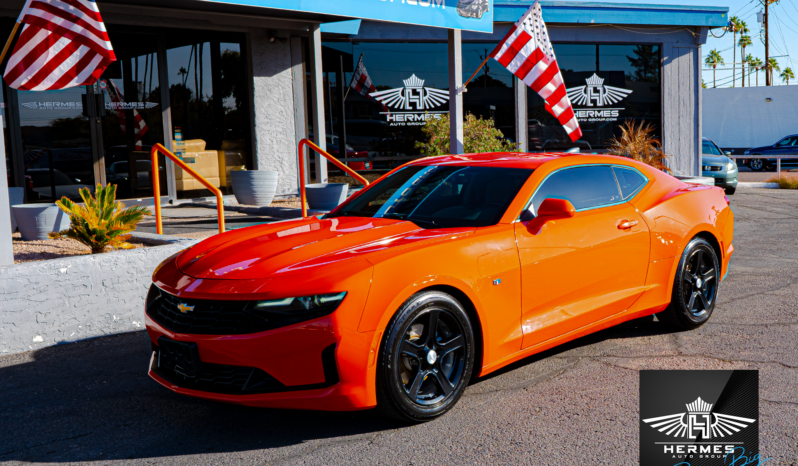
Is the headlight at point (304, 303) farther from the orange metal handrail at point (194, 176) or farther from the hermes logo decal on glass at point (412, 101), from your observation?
the hermes logo decal on glass at point (412, 101)

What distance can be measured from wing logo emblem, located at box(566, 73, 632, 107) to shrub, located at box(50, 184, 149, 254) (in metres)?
13.4

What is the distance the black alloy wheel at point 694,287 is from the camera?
5.38m

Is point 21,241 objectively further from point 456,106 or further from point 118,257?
point 456,106

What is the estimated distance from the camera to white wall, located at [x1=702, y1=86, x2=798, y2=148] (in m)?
37.3

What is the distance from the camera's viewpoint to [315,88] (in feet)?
39.2

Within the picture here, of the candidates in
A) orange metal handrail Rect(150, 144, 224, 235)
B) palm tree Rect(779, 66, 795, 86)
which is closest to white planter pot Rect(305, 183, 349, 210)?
orange metal handrail Rect(150, 144, 224, 235)

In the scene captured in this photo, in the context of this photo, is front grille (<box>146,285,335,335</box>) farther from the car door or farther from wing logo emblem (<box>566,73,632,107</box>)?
wing logo emblem (<box>566,73,632,107</box>)

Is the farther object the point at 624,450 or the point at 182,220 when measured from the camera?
the point at 182,220

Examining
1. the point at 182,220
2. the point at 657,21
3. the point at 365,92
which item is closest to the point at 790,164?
the point at 657,21

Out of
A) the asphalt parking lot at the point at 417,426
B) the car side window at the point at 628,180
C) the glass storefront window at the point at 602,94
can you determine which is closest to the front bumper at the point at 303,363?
the asphalt parking lot at the point at 417,426

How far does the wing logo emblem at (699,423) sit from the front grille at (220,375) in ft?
5.40

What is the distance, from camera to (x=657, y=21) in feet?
58.8

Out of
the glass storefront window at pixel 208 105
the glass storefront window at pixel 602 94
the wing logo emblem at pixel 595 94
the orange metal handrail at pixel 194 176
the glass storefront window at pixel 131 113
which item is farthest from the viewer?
the wing logo emblem at pixel 595 94

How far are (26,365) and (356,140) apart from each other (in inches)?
428
